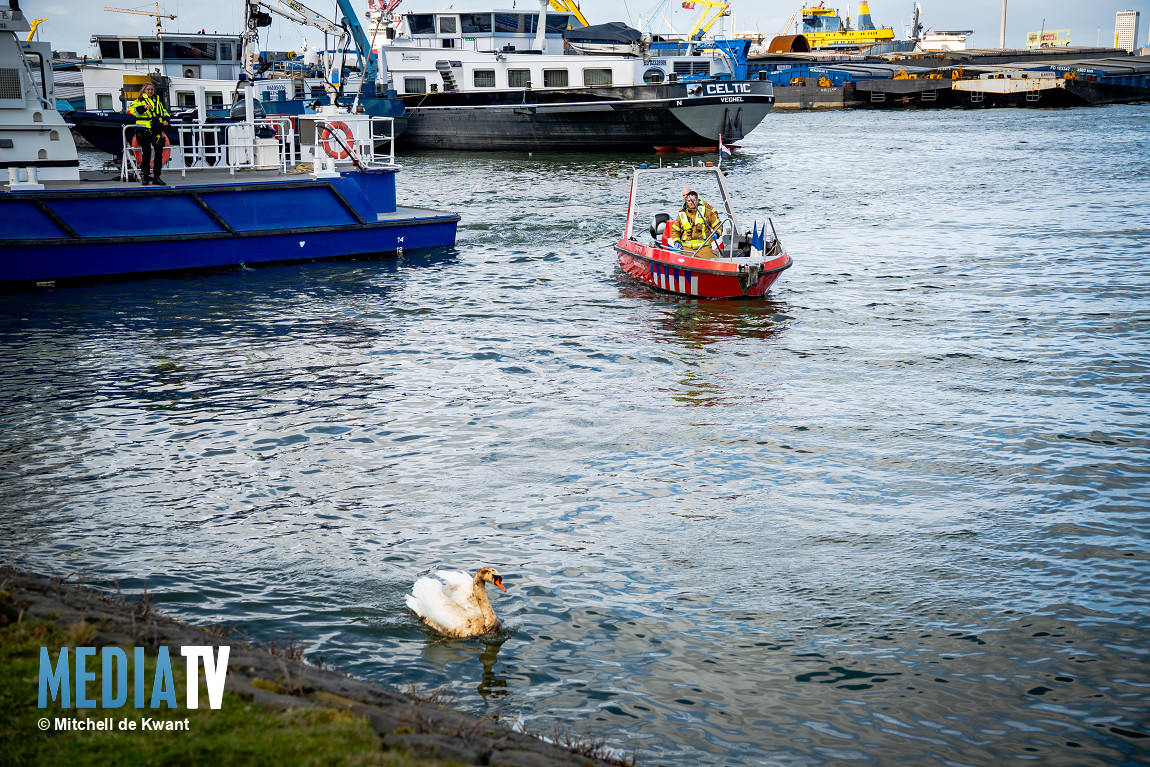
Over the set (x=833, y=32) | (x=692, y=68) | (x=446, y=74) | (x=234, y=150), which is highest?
(x=833, y=32)

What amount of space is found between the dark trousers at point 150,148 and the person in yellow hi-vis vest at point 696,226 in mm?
9252

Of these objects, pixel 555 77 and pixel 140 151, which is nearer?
pixel 140 151

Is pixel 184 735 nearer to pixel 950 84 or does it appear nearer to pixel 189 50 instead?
pixel 189 50

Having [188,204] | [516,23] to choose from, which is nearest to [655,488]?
[188,204]

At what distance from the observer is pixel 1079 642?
21.0 feet

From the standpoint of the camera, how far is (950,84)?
88.3m

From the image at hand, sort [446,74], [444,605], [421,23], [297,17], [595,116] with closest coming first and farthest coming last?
Result: [444,605]
[297,17]
[595,116]
[446,74]
[421,23]

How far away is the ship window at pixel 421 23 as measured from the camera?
49.8 m

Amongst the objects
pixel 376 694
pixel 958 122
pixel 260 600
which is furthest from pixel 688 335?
pixel 958 122

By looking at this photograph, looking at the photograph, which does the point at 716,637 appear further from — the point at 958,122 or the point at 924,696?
the point at 958,122

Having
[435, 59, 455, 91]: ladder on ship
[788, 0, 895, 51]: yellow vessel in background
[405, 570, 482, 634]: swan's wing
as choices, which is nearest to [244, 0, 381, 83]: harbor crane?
[435, 59, 455, 91]: ladder on ship

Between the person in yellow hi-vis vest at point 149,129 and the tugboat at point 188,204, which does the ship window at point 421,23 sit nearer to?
the tugboat at point 188,204

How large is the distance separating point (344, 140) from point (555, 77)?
27.0 meters

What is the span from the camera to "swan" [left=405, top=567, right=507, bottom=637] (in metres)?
6.34
